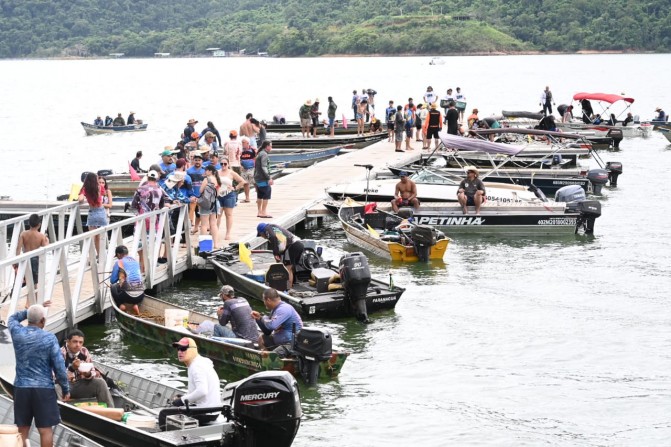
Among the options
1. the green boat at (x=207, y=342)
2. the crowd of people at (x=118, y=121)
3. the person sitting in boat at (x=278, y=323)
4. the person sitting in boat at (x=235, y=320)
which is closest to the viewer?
the green boat at (x=207, y=342)

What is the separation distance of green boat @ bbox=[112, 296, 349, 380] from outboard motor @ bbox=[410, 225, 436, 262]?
→ 7.43m

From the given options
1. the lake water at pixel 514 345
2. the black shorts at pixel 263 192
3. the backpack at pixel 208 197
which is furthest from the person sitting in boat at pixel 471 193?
the backpack at pixel 208 197

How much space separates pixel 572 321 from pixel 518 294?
2162 millimetres

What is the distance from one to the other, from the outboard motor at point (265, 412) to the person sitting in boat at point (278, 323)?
3393mm

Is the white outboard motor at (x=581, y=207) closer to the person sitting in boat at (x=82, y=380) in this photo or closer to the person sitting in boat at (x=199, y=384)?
the person sitting in boat at (x=199, y=384)

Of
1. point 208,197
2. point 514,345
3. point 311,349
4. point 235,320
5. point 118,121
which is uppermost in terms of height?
point 208,197

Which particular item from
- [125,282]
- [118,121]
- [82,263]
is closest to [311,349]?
[125,282]

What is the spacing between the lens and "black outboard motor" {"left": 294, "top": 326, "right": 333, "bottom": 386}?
15.6 metres

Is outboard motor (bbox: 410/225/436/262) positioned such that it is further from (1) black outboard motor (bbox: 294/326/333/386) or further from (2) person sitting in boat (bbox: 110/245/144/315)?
(1) black outboard motor (bbox: 294/326/333/386)

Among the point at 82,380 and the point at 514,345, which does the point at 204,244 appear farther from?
the point at 82,380

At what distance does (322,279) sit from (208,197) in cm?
365

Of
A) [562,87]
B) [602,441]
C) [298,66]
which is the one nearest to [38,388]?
[602,441]

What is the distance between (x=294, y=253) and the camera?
2073cm

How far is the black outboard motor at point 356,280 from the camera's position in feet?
62.1
